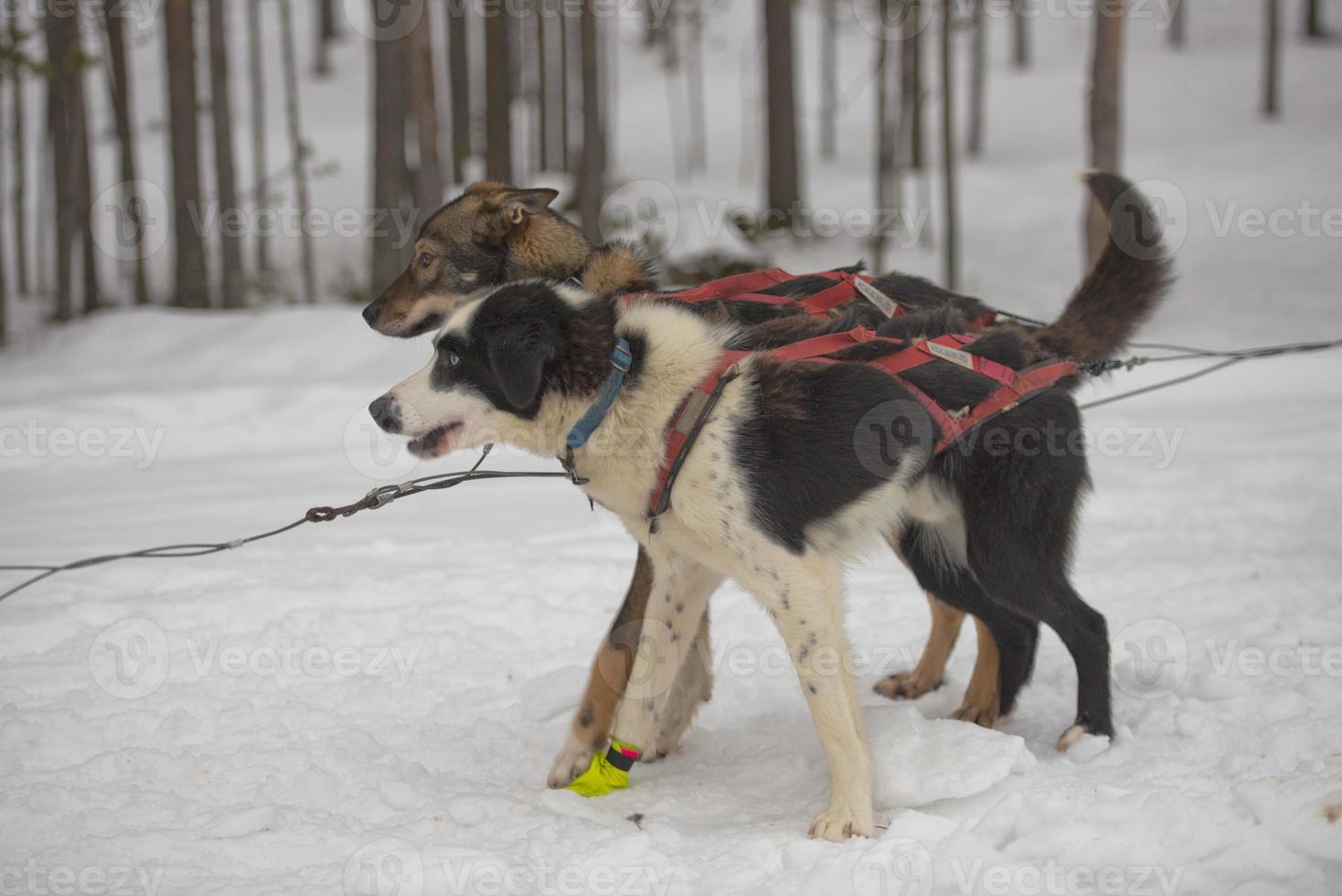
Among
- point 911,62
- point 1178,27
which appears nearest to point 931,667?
point 911,62

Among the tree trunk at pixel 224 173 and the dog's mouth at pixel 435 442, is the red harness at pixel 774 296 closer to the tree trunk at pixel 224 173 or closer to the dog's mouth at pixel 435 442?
the dog's mouth at pixel 435 442

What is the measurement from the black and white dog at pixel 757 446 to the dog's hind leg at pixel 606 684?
0.63 ft

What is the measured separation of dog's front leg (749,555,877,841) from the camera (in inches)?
128

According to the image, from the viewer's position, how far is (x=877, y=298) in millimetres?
4145

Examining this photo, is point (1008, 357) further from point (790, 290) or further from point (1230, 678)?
point (1230, 678)

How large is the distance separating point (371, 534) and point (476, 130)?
27175 mm

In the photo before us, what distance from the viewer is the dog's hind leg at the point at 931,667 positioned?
14.9ft

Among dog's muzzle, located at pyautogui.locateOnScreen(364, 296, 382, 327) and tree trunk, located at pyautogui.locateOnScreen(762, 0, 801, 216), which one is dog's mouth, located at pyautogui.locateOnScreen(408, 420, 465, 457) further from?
tree trunk, located at pyautogui.locateOnScreen(762, 0, 801, 216)

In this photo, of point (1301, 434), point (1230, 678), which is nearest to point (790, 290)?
point (1230, 678)

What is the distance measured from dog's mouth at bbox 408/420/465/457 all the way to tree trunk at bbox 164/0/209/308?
14.2 meters

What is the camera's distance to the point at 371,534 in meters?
6.70
